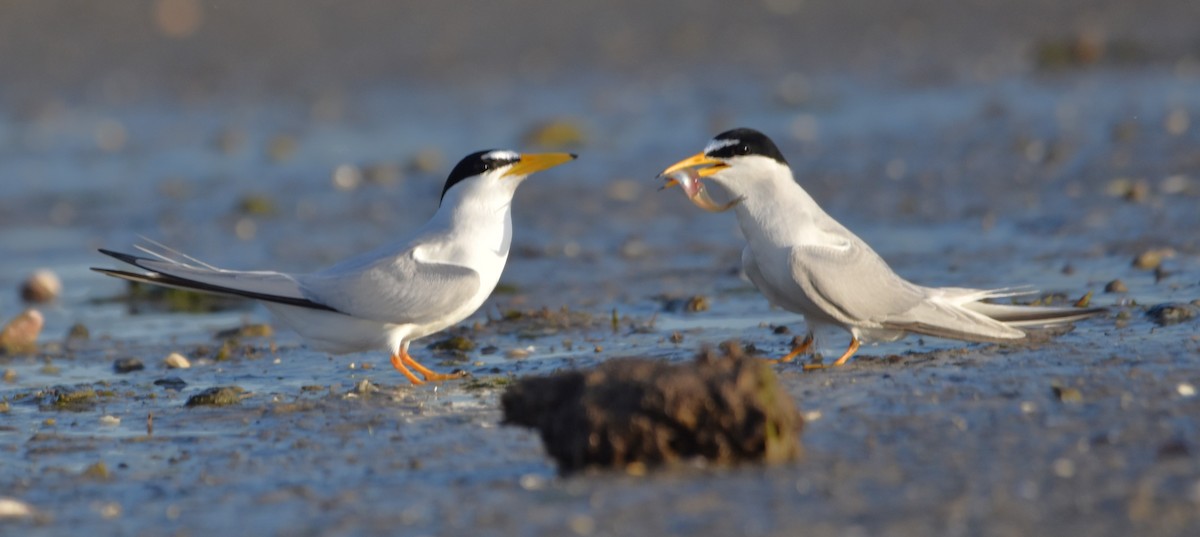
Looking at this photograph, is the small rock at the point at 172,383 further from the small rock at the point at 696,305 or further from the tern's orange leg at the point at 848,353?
the tern's orange leg at the point at 848,353

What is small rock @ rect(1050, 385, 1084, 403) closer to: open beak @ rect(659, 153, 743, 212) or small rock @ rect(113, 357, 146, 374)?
open beak @ rect(659, 153, 743, 212)

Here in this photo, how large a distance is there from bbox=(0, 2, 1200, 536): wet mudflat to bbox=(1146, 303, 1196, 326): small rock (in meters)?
0.03

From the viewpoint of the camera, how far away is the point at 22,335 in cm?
791

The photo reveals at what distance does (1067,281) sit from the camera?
7.80m

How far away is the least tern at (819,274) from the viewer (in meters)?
6.07

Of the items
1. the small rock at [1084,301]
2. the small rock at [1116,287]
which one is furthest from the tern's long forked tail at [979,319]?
the small rock at [1116,287]

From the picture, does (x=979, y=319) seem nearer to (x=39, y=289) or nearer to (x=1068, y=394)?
(x=1068, y=394)

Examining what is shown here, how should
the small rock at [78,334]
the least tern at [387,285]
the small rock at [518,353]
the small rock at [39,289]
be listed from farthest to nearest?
the small rock at [39,289], the small rock at [78,334], the small rock at [518,353], the least tern at [387,285]

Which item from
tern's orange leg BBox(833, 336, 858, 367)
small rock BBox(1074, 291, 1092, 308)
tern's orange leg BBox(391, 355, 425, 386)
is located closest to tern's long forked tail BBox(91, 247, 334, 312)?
tern's orange leg BBox(391, 355, 425, 386)

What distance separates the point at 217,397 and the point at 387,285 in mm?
831

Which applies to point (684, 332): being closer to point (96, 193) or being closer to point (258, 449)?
point (258, 449)

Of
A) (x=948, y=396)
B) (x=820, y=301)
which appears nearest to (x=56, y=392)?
(x=820, y=301)

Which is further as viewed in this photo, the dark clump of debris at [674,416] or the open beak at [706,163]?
the open beak at [706,163]

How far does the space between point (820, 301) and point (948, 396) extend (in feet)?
3.44
